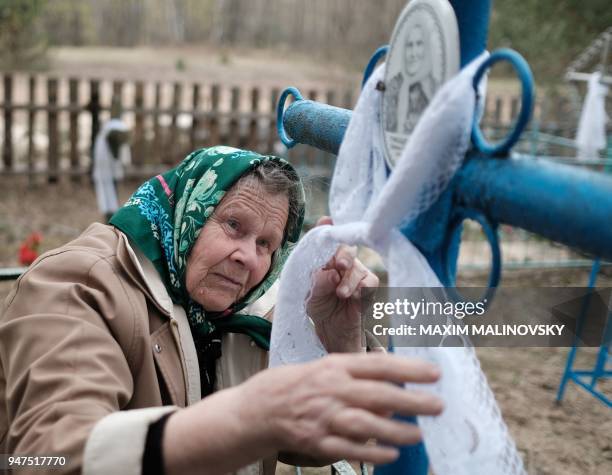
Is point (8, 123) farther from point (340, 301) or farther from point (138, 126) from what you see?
point (340, 301)

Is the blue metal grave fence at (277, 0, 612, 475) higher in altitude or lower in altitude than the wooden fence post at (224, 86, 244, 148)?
higher

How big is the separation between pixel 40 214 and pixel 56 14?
16212 millimetres

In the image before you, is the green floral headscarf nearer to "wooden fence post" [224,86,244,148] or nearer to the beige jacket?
the beige jacket

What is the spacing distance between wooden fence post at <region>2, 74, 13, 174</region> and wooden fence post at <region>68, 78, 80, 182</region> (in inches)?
29.8

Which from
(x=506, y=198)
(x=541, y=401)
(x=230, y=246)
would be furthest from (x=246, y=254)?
(x=541, y=401)

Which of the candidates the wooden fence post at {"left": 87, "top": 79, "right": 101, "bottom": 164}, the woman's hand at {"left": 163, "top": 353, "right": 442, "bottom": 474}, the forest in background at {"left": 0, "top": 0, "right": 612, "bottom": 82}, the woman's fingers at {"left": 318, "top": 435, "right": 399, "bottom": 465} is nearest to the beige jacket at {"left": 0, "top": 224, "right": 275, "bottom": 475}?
the woman's hand at {"left": 163, "top": 353, "right": 442, "bottom": 474}

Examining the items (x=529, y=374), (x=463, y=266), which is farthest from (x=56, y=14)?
(x=529, y=374)

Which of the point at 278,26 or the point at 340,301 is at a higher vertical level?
the point at 340,301

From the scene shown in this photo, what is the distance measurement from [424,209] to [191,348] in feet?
2.73

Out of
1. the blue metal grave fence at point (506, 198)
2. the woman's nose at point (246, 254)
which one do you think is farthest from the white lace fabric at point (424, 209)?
the woman's nose at point (246, 254)

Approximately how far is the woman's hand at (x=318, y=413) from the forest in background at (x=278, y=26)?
1080cm

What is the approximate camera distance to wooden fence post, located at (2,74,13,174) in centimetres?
895

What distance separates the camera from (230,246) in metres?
1.56

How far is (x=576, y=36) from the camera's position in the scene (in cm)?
1187
